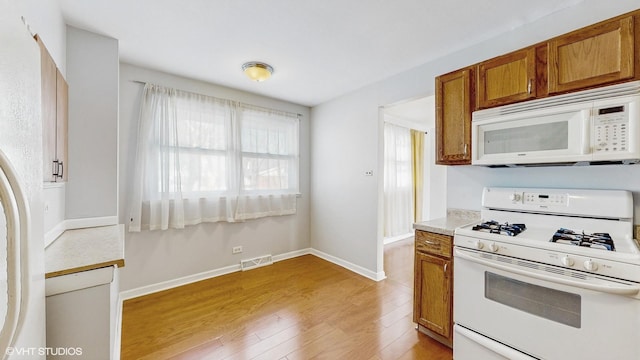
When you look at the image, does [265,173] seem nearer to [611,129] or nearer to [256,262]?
[256,262]

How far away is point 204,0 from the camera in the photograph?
5.83ft

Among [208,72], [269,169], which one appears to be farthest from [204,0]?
[269,169]

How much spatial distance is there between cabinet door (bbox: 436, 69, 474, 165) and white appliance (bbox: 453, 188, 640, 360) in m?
0.51

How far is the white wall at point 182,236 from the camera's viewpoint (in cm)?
274

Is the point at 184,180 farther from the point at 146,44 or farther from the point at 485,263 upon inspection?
the point at 485,263

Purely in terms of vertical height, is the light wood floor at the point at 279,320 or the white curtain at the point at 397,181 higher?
the white curtain at the point at 397,181

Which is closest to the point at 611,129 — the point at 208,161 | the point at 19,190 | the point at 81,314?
the point at 19,190

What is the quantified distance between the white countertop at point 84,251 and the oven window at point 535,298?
7.38ft

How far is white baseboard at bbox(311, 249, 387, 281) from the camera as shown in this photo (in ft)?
10.7

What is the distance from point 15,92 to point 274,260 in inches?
135

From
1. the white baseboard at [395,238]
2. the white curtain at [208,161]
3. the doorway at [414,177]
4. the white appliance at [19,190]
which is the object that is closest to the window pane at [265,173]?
the white curtain at [208,161]

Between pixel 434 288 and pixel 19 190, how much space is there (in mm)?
2385

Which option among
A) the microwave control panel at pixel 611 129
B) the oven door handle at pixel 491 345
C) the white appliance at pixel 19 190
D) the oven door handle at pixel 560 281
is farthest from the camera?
the oven door handle at pixel 491 345

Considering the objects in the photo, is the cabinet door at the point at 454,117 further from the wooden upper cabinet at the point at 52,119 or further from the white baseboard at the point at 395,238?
the white baseboard at the point at 395,238
